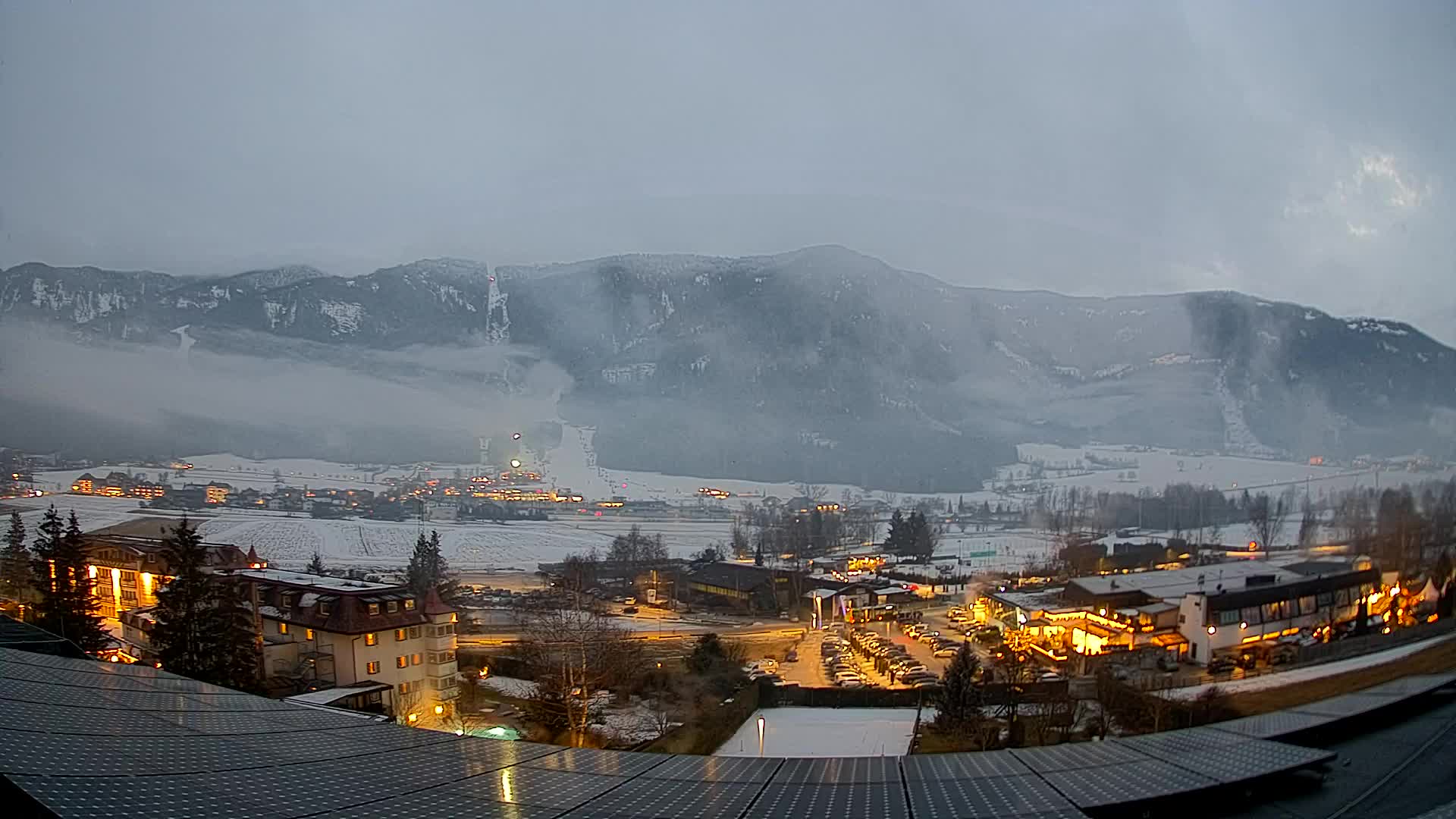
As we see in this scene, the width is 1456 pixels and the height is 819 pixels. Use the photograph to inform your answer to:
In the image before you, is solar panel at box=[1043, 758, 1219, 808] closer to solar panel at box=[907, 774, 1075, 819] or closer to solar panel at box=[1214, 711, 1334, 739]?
solar panel at box=[907, 774, 1075, 819]

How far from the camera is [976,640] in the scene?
7691 mm

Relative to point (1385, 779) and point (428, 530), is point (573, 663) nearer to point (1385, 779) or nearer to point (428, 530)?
point (428, 530)

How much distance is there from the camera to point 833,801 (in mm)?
2309

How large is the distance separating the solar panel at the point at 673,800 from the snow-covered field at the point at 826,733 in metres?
2.37

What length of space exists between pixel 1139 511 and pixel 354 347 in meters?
12.7

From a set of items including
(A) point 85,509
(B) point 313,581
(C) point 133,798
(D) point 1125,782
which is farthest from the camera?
(A) point 85,509

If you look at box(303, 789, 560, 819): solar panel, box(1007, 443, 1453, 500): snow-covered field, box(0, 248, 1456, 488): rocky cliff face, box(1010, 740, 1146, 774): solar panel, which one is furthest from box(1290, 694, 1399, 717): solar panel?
box(0, 248, 1456, 488): rocky cliff face

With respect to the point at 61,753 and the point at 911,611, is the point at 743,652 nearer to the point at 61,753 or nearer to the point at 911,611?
the point at 911,611

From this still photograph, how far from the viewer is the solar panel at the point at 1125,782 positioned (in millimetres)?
2246

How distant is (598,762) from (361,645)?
412 centimetres

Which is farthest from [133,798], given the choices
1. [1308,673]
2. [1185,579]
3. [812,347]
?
[812,347]

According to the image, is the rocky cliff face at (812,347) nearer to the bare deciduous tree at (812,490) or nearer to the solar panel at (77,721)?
the bare deciduous tree at (812,490)

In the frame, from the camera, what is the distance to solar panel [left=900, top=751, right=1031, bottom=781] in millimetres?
2584

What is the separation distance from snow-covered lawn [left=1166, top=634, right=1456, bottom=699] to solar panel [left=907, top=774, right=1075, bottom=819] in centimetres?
298
